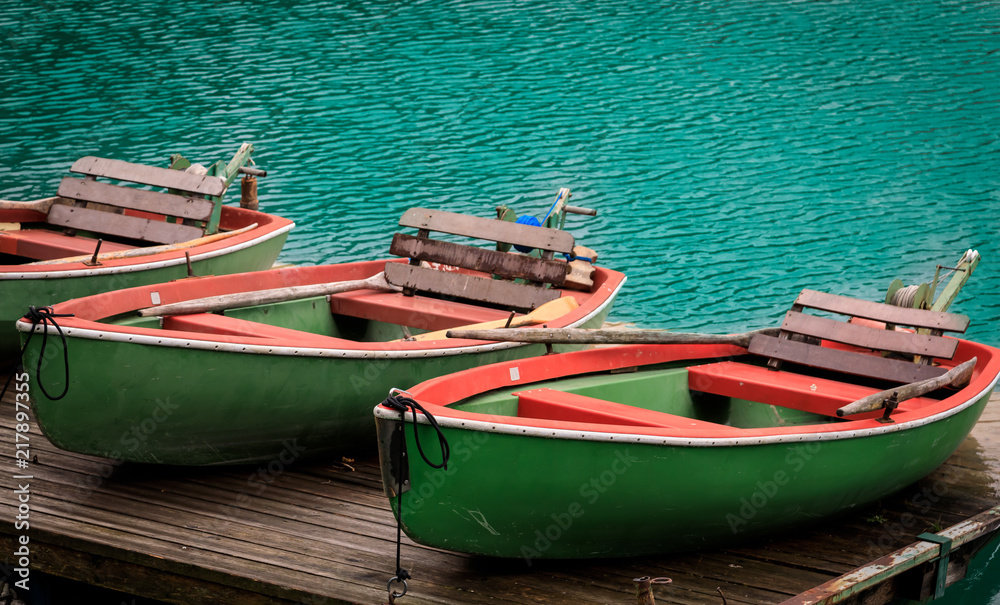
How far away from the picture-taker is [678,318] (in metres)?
10.4

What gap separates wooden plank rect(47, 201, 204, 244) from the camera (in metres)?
7.64

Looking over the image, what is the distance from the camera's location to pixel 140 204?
770cm

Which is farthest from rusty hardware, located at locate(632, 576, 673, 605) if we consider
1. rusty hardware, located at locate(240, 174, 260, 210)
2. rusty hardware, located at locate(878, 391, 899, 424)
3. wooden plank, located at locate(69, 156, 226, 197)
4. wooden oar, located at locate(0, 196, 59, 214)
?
rusty hardware, located at locate(240, 174, 260, 210)

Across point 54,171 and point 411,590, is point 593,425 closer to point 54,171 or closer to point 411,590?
point 411,590

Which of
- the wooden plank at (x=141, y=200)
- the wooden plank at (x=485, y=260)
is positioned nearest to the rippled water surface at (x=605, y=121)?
the wooden plank at (x=485, y=260)

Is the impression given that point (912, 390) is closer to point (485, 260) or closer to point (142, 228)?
point (485, 260)

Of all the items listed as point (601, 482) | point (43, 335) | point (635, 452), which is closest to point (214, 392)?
point (43, 335)

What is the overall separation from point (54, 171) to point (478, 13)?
1280 cm

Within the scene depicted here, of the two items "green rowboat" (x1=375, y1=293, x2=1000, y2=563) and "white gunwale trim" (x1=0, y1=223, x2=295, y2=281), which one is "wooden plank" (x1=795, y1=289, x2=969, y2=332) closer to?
"green rowboat" (x1=375, y1=293, x2=1000, y2=563)

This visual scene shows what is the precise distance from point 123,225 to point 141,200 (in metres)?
0.22

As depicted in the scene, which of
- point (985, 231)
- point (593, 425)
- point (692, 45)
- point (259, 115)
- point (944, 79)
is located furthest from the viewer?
point (692, 45)

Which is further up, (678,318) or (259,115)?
(259,115)

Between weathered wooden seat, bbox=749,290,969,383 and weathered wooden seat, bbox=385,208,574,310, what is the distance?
1392 millimetres

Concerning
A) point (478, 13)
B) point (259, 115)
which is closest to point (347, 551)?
point (259, 115)
